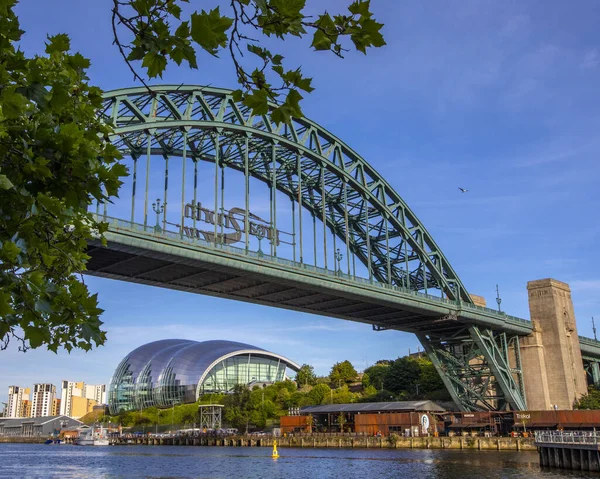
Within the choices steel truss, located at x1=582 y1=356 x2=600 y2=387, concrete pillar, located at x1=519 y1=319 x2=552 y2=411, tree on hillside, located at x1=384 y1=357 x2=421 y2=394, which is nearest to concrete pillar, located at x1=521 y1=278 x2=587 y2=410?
concrete pillar, located at x1=519 y1=319 x2=552 y2=411

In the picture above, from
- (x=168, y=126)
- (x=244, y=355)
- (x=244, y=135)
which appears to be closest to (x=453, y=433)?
(x=244, y=135)

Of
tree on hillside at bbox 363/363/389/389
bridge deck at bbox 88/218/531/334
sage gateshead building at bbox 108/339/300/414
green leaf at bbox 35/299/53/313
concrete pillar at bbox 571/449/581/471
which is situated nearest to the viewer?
green leaf at bbox 35/299/53/313

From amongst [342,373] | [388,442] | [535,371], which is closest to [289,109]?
[388,442]

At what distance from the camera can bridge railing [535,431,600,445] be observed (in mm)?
43844

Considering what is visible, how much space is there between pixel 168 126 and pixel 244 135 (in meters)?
8.78

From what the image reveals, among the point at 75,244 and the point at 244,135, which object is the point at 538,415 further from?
the point at 75,244

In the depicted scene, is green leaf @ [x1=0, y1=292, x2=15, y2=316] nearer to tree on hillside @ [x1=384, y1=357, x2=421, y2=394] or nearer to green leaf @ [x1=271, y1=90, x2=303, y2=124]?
green leaf @ [x1=271, y1=90, x2=303, y2=124]

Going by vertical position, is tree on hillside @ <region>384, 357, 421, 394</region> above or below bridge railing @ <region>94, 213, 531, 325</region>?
below

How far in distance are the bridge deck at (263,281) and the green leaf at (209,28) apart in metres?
39.3

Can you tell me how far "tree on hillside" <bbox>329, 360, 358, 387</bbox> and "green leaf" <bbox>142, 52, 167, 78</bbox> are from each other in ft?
423

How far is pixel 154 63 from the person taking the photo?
5.66 meters

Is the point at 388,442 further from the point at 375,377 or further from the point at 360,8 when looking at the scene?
the point at 360,8

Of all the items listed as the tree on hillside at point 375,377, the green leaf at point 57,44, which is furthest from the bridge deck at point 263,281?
the tree on hillside at point 375,377

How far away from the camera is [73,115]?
743 cm
